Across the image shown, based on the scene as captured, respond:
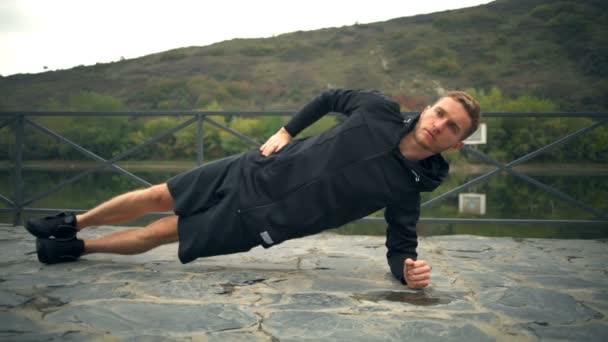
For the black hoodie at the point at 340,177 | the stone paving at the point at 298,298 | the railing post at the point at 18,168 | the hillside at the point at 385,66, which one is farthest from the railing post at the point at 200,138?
the hillside at the point at 385,66

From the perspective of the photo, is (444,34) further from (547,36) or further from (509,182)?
(509,182)

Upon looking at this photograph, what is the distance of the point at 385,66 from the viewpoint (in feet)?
193

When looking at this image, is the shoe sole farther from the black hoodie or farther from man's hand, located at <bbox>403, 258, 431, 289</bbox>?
man's hand, located at <bbox>403, 258, 431, 289</bbox>

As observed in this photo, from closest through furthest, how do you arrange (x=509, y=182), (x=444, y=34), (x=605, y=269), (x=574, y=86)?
(x=605, y=269)
(x=509, y=182)
(x=574, y=86)
(x=444, y=34)

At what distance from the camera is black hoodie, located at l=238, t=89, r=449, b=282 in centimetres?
246

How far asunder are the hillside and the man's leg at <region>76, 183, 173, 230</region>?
150 ft

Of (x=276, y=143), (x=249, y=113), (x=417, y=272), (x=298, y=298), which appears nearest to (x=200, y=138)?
(x=249, y=113)

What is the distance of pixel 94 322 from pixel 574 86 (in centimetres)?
5163

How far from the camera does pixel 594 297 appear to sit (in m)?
2.48

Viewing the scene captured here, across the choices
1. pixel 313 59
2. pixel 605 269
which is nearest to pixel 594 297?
pixel 605 269

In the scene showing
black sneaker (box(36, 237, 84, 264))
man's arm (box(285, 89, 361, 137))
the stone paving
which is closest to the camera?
the stone paving

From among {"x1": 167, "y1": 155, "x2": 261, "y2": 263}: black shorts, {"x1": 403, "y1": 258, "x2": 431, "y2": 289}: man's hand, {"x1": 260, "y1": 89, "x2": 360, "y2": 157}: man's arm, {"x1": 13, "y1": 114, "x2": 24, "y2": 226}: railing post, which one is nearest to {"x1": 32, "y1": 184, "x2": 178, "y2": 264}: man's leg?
{"x1": 167, "y1": 155, "x2": 261, "y2": 263}: black shorts

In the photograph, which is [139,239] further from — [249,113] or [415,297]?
[249,113]

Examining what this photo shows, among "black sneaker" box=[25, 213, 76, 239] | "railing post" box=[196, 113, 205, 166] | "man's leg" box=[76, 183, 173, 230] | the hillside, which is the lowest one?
"black sneaker" box=[25, 213, 76, 239]
